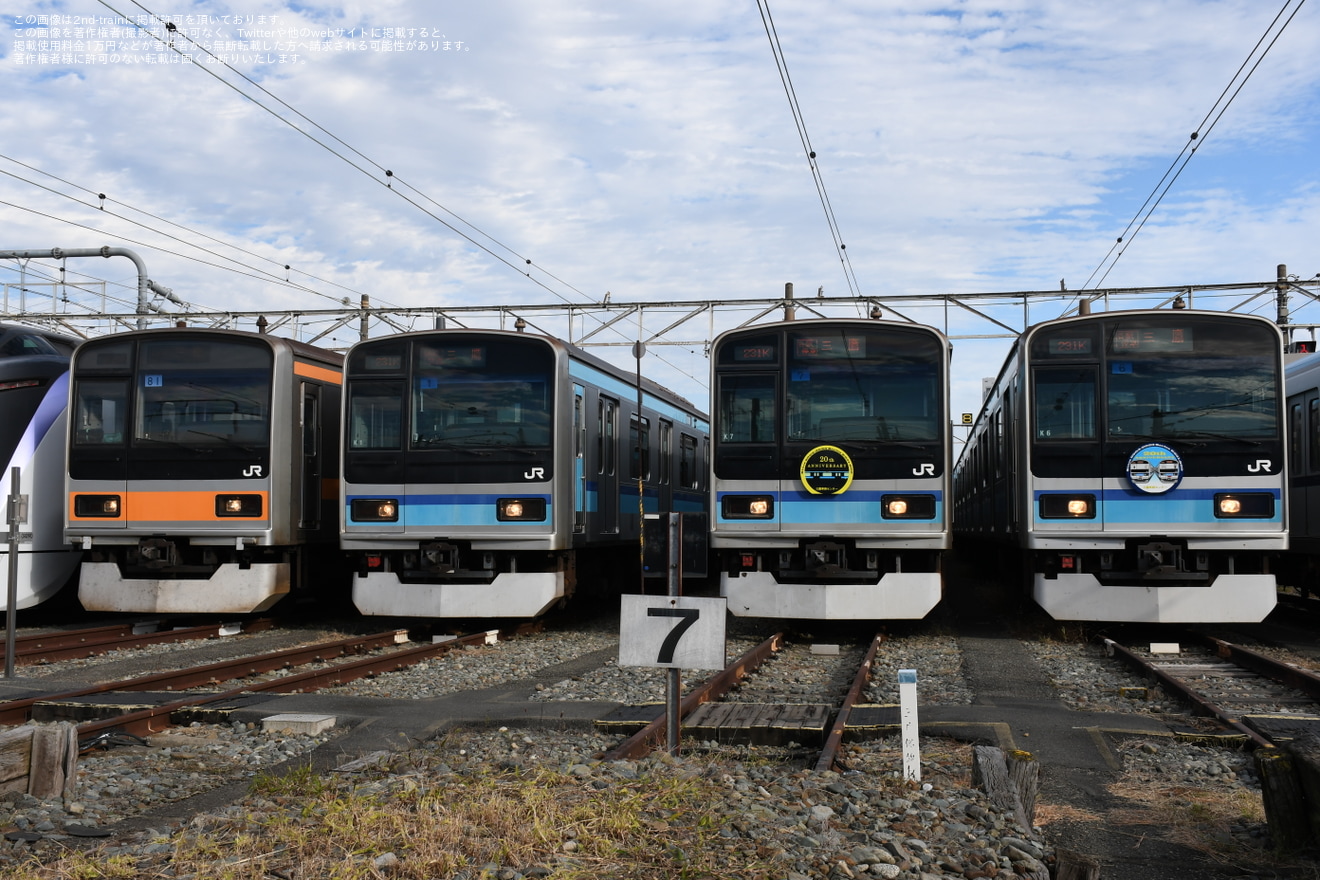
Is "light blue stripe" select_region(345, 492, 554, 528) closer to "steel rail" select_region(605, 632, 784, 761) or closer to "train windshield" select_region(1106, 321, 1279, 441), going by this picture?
"steel rail" select_region(605, 632, 784, 761)

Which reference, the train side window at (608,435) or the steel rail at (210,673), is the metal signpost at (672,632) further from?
the train side window at (608,435)

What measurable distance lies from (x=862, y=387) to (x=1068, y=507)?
2156 millimetres

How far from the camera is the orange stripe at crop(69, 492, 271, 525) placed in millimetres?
12375

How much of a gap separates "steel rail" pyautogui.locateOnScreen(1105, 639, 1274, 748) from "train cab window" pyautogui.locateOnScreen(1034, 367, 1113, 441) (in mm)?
2008

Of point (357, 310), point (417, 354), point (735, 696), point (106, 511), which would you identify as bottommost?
point (735, 696)

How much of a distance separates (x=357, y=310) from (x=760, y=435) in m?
16.2

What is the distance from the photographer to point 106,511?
1248cm

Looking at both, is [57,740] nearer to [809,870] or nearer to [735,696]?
[809,870]

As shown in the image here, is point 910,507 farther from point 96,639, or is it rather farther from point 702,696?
point 96,639

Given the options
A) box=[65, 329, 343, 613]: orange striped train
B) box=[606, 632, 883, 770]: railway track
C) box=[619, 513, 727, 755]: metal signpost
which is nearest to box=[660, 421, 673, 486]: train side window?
box=[65, 329, 343, 613]: orange striped train

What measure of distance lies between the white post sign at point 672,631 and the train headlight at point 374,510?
687cm

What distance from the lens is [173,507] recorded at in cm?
1244

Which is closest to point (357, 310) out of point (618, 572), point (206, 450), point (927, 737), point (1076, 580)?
point (618, 572)

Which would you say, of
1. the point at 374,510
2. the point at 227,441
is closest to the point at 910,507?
the point at 374,510
